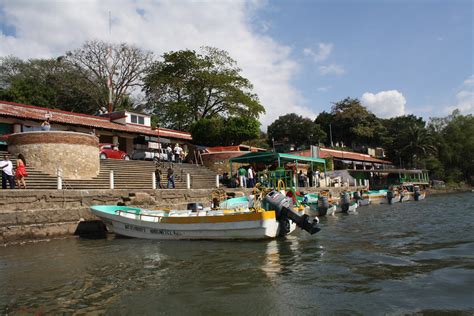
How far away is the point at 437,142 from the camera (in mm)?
57844

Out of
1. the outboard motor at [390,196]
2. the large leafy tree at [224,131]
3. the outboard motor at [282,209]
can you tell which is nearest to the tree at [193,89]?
the large leafy tree at [224,131]

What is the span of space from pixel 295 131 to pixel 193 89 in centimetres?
2171

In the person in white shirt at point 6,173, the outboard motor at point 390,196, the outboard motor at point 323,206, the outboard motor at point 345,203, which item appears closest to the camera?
the person in white shirt at point 6,173

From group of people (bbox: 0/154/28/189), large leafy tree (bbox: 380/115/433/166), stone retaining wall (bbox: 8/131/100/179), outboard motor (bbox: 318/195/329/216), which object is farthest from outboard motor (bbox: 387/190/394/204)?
large leafy tree (bbox: 380/115/433/166)

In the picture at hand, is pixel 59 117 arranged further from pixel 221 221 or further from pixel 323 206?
pixel 221 221

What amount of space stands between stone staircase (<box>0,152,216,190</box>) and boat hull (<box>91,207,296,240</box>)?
3753 millimetres

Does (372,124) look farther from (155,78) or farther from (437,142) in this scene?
(155,78)

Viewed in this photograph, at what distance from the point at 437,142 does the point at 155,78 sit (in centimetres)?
4308

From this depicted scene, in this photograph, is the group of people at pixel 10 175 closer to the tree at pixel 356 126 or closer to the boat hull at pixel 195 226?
the boat hull at pixel 195 226

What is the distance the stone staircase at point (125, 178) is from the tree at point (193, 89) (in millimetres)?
16368

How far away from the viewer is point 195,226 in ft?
38.1

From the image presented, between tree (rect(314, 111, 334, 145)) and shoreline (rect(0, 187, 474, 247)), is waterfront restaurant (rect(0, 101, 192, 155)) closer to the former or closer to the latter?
shoreline (rect(0, 187, 474, 247))

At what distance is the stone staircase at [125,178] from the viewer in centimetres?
1573

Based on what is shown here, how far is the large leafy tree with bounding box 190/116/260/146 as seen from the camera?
36.1m
